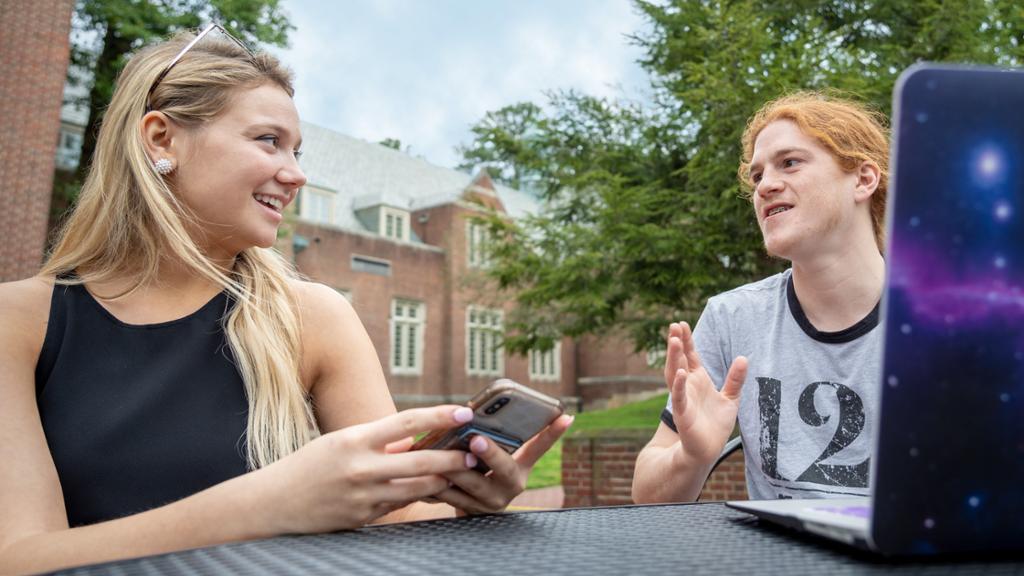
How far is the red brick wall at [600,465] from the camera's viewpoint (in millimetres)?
7129

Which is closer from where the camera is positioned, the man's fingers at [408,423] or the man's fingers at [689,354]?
the man's fingers at [408,423]

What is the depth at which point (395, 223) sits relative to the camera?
26750mm

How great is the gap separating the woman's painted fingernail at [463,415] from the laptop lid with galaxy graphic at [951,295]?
0.47m

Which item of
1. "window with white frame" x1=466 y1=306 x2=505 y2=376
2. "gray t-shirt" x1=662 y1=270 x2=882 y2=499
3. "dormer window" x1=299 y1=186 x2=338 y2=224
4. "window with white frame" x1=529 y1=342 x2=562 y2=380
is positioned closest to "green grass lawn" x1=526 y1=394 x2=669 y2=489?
"gray t-shirt" x1=662 y1=270 x2=882 y2=499

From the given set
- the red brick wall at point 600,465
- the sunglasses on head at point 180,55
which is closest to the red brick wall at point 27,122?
the red brick wall at point 600,465

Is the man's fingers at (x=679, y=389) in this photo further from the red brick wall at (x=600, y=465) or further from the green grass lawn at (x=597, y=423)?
the green grass lawn at (x=597, y=423)

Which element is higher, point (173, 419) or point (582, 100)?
point (582, 100)

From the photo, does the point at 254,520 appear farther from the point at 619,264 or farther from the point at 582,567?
the point at 619,264

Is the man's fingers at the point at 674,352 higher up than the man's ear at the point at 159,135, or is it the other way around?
the man's ear at the point at 159,135

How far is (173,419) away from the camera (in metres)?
1.44

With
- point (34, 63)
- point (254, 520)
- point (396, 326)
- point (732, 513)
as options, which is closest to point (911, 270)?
point (732, 513)

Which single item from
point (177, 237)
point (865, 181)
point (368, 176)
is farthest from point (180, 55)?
point (368, 176)

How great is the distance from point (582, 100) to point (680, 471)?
399 inches

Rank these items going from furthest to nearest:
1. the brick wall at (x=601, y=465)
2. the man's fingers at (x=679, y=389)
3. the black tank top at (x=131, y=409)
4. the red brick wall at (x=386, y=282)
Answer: the red brick wall at (x=386, y=282)
the brick wall at (x=601, y=465)
the man's fingers at (x=679, y=389)
the black tank top at (x=131, y=409)
